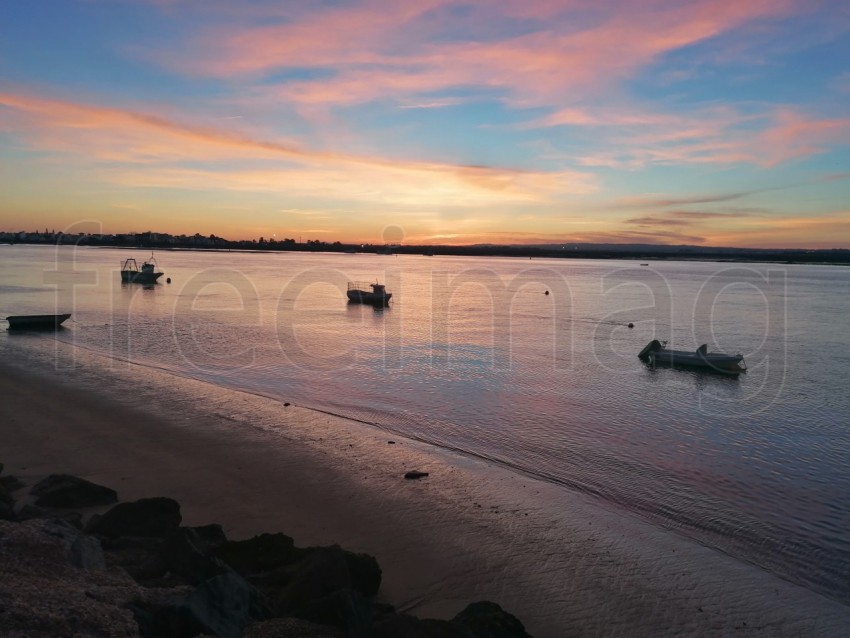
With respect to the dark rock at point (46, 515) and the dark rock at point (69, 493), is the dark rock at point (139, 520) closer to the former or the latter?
the dark rock at point (46, 515)

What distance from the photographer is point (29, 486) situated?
11.1 m

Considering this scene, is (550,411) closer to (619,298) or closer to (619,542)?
(619,542)

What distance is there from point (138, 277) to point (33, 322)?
4165 cm

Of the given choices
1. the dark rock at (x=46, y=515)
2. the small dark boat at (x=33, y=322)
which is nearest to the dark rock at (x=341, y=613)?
the dark rock at (x=46, y=515)

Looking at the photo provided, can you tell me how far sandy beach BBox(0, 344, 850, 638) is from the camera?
857cm

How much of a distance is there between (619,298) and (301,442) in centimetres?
6244

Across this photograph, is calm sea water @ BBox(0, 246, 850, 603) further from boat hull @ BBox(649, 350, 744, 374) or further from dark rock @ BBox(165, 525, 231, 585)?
dark rock @ BBox(165, 525, 231, 585)

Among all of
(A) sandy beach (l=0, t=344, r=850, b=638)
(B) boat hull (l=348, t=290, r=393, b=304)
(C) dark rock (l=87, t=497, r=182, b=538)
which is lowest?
(A) sandy beach (l=0, t=344, r=850, b=638)

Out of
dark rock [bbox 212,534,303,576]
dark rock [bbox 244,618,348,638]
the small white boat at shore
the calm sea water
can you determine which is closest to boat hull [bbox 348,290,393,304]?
the calm sea water

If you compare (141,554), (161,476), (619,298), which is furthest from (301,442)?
(619,298)

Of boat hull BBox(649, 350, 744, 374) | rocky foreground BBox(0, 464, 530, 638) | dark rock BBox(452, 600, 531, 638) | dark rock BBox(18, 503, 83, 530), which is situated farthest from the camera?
boat hull BBox(649, 350, 744, 374)

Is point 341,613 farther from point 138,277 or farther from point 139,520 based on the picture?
point 138,277

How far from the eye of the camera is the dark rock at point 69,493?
10.1 meters

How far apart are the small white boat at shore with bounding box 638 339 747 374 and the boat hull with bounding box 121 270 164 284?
2319 inches
